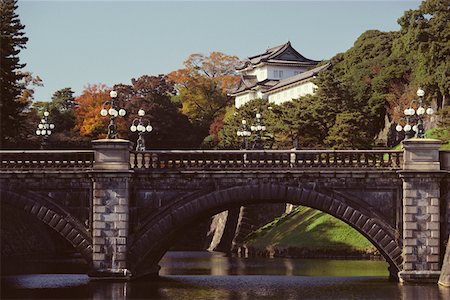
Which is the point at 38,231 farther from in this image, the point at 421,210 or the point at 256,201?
the point at 421,210

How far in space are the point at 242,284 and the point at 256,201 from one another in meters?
4.21

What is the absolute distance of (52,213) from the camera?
50688 mm

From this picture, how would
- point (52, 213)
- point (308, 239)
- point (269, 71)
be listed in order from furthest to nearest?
point (269, 71) < point (308, 239) < point (52, 213)

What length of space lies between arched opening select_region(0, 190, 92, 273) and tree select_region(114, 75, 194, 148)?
26.3m

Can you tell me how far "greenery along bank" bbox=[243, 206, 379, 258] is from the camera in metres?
70.4

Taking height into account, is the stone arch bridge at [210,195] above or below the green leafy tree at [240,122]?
below

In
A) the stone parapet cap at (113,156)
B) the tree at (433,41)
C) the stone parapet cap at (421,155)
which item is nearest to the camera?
the stone parapet cap at (421,155)

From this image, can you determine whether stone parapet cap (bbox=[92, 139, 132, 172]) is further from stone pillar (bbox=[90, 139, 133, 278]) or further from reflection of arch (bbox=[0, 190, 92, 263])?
reflection of arch (bbox=[0, 190, 92, 263])

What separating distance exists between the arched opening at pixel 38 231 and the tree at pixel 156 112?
86.2 feet

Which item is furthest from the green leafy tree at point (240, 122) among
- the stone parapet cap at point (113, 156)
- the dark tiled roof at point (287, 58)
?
the stone parapet cap at point (113, 156)

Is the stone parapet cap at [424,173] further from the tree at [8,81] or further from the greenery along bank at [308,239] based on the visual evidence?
the tree at [8,81]

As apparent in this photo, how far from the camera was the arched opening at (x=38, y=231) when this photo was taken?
50.5 metres

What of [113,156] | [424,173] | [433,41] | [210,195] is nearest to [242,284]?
[210,195]

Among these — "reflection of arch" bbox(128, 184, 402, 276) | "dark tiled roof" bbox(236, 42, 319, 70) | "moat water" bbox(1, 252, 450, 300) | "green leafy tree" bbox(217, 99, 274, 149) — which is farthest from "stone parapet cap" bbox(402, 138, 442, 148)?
"dark tiled roof" bbox(236, 42, 319, 70)
